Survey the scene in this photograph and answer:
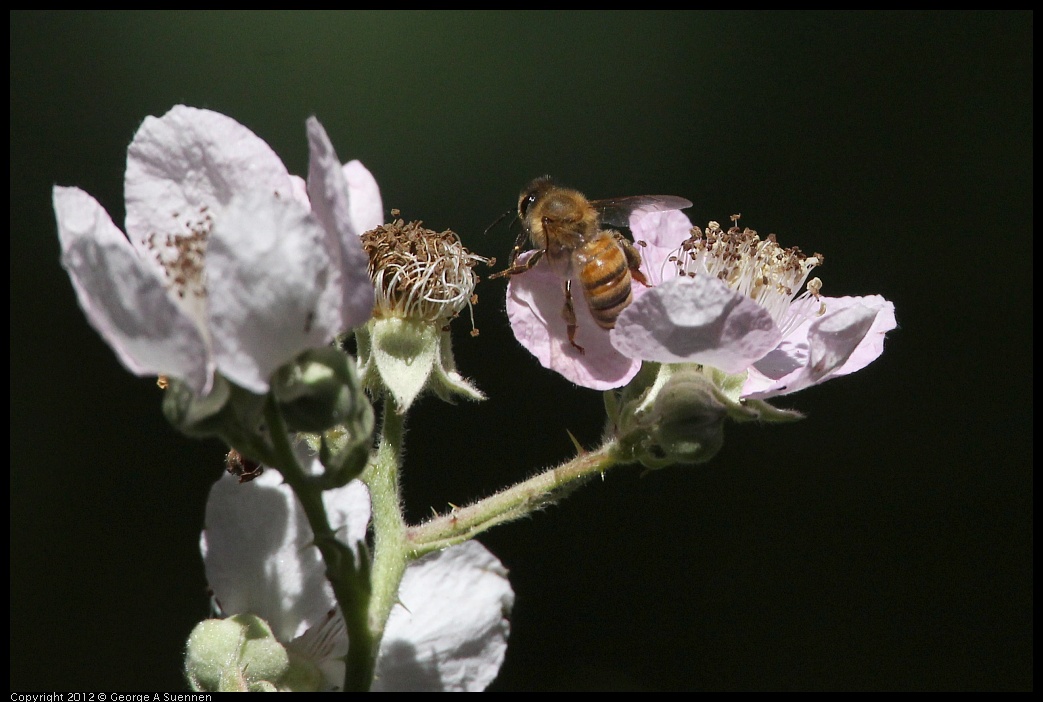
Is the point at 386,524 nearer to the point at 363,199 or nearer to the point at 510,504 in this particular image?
the point at 510,504

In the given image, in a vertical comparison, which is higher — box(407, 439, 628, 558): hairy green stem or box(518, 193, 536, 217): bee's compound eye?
box(518, 193, 536, 217): bee's compound eye

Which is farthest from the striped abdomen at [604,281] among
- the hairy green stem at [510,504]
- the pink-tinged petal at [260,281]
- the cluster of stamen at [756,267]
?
the pink-tinged petal at [260,281]

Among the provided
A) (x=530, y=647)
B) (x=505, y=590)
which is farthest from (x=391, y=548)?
(x=530, y=647)

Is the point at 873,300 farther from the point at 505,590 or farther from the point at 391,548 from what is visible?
the point at 391,548

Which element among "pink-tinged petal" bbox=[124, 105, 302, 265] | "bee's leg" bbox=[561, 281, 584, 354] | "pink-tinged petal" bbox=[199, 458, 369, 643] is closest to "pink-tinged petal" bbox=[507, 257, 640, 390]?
"bee's leg" bbox=[561, 281, 584, 354]

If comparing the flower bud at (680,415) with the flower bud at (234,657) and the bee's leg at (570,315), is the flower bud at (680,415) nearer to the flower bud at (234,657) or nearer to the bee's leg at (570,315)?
the bee's leg at (570,315)

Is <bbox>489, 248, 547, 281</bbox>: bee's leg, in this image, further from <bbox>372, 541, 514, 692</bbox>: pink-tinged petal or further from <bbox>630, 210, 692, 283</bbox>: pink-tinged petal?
<bbox>372, 541, 514, 692</bbox>: pink-tinged petal
